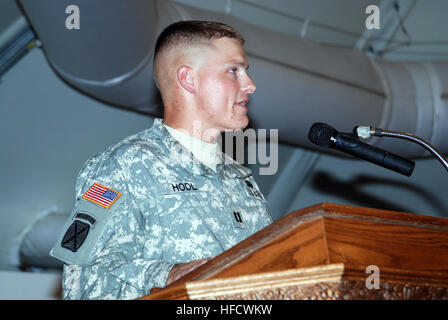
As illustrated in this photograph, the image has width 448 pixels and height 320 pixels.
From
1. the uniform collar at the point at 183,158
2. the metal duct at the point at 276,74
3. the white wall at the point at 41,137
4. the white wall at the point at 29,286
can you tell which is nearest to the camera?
the uniform collar at the point at 183,158

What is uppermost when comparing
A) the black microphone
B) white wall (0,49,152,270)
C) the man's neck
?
the black microphone

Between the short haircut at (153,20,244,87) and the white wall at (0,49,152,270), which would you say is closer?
the short haircut at (153,20,244,87)

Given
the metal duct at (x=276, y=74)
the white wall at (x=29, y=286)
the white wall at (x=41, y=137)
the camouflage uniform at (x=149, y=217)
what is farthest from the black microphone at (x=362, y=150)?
the white wall at (x=29, y=286)

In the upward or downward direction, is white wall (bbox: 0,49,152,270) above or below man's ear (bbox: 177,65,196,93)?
below

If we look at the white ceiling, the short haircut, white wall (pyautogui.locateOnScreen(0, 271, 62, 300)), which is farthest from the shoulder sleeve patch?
the white ceiling

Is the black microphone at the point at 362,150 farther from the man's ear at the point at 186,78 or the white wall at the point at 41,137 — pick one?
the white wall at the point at 41,137

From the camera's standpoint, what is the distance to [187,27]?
149 cm

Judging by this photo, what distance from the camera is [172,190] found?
45.8 inches

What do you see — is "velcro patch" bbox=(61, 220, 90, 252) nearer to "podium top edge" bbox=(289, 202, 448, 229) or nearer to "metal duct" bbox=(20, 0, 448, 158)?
"podium top edge" bbox=(289, 202, 448, 229)

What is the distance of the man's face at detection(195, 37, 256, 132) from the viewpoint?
1.35 metres

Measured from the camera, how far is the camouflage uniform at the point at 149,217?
0.93 meters

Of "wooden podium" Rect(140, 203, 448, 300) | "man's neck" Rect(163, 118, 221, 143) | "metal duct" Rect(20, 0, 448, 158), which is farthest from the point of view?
"metal duct" Rect(20, 0, 448, 158)

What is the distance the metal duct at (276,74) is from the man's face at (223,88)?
2.00ft
